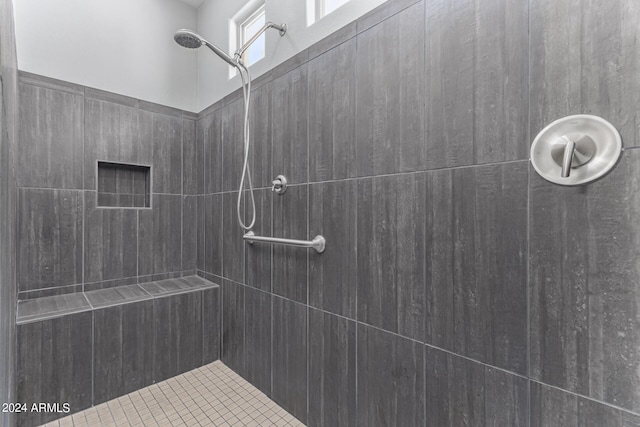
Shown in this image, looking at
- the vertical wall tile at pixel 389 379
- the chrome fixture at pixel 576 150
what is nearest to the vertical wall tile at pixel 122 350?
the vertical wall tile at pixel 389 379

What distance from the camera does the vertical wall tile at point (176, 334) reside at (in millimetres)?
1954

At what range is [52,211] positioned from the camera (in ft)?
6.16

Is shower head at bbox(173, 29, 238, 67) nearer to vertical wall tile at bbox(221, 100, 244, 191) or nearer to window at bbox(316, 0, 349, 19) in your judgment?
vertical wall tile at bbox(221, 100, 244, 191)

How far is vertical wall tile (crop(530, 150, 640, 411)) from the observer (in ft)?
2.29

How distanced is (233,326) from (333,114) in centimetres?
157

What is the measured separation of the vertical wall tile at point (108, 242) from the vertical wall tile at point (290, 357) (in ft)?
4.16

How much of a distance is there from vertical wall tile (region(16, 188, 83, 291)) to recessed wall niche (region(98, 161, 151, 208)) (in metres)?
0.20

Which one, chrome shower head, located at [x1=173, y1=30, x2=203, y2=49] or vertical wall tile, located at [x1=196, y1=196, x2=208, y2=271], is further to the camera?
vertical wall tile, located at [x1=196, y1=196, x2=208, y2=271]

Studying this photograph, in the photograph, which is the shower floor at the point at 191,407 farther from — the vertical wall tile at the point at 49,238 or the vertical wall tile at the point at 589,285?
the vertical wall tile at the point at 589,285

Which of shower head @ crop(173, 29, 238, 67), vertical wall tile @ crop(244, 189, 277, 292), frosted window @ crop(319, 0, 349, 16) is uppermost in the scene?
frosted window @ crop(319, 0, 349, 16)

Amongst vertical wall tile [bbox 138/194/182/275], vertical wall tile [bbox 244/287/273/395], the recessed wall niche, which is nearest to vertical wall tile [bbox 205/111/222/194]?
vertical wall tile [bbox 138/194/182/275]

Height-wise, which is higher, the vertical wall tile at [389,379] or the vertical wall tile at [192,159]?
the vertical wall tile at [192,159]

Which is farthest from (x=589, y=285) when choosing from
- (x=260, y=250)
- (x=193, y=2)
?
(x=193, y=2)

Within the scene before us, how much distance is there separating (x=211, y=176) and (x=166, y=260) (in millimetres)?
762
